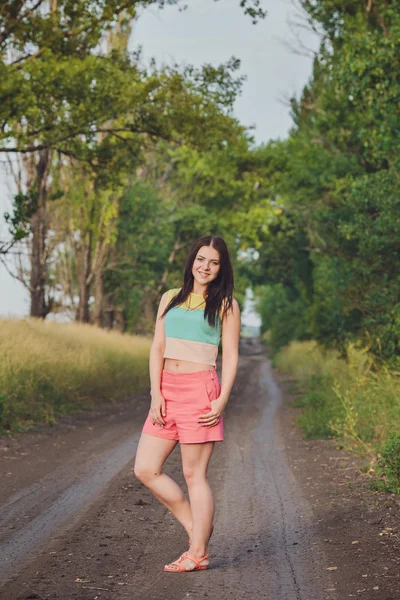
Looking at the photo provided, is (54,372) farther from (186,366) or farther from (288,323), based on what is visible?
(288,323)

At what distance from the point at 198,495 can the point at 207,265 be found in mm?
1528

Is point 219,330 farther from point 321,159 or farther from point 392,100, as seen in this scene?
point 321,159

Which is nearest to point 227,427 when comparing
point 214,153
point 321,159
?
point 321,159

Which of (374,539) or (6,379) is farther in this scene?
(6,379)

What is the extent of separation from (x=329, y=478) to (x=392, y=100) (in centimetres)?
810

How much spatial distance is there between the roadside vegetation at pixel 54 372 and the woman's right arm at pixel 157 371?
8.46 m

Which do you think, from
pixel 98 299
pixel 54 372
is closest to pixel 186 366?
pixel 54 372

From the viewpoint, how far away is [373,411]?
12602mm

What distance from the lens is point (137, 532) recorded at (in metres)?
7.32

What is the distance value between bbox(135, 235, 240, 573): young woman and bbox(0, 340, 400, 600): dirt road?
418 millimetres

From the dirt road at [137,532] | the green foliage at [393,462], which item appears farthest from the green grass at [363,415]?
the dirt road at [137,532]

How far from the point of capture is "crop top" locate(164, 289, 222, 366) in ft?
19.4

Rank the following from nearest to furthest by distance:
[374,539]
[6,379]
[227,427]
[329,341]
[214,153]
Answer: [374,539] → [6,379] → [227,427] → [329,341] → [214,153]

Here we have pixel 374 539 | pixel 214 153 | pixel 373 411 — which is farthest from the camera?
pixel 214 153
